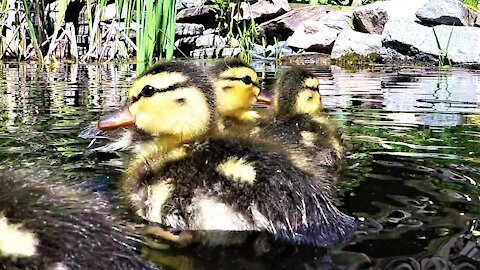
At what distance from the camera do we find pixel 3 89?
5.45m

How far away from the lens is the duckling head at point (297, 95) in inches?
124

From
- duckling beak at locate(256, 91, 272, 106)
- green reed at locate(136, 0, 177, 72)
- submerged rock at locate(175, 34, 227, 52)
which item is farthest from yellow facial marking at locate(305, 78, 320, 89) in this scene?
submerged rock at locate(175, 34, 227, 52)

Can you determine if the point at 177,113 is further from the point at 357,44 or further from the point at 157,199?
the point at 357,44

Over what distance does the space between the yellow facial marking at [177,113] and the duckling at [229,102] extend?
286mm

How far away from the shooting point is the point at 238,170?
195cm

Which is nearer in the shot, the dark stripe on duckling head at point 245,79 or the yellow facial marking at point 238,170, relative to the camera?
the yellow facial marking at point 238,170

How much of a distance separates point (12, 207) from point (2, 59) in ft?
26.6

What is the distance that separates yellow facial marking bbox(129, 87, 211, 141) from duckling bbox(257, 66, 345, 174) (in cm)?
31

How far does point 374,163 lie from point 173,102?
798 mm

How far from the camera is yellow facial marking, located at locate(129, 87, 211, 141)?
233 centimetres

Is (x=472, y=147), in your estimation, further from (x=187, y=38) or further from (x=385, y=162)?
(x=187, y=38)

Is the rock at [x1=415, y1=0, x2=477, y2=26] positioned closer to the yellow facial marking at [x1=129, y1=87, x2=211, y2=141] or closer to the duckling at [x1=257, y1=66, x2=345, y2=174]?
the duckling at [x1=257, y1=66, x2=345, y2=174]

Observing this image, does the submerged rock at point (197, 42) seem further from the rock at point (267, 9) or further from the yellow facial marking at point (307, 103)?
the yellow facial marking at point (307, 103)

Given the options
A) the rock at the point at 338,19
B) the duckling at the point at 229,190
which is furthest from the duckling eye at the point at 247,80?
the rock at the point at 338,19
